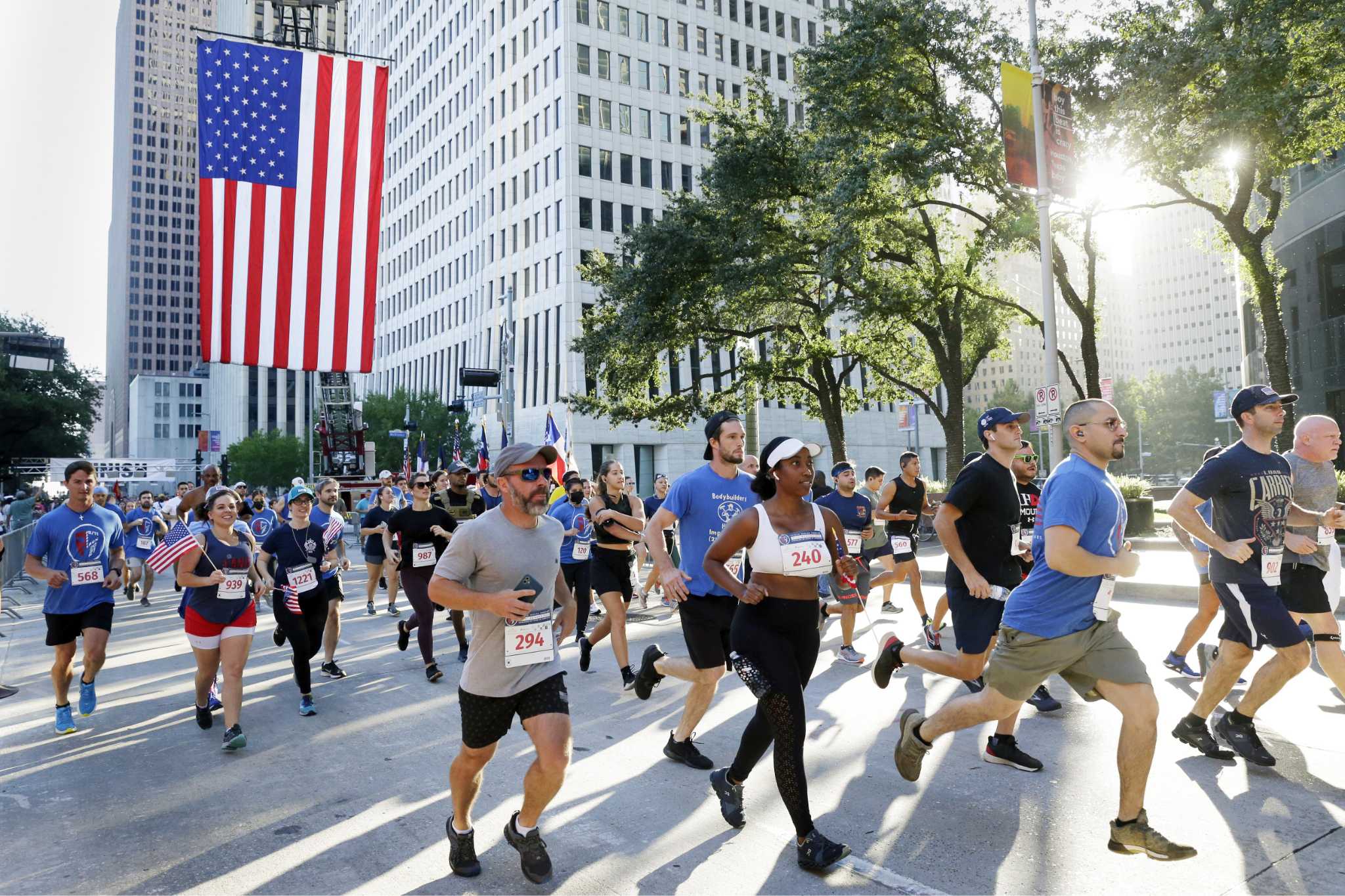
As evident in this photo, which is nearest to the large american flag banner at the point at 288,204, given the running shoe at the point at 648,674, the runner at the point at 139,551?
the runner at the point at 139,551

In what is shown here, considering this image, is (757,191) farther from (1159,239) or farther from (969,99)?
(1159,239)

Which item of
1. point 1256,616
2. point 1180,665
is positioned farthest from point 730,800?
point 1180,665

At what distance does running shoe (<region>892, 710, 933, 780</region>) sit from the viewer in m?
4.82

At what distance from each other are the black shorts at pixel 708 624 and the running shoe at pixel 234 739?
3114 millimetres

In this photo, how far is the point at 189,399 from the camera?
150 metres

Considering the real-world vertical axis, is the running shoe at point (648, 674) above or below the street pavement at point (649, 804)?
above

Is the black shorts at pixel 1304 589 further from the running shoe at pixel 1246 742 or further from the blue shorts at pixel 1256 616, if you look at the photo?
the running shoe at pixel 1246 742

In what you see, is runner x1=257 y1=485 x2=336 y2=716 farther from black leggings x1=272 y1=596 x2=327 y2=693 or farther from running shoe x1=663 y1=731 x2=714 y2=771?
running shoe x1=663 y1=731 x2=714 y2=771

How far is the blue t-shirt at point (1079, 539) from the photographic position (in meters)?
4.20

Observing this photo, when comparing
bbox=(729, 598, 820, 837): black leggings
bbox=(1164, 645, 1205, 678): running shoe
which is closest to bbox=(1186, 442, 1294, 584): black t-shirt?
bbox=(729, 598, 820, 837): black leggings

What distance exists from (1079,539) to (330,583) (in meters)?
6.70

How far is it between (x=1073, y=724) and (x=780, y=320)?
76.5ft

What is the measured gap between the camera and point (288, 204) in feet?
41.6

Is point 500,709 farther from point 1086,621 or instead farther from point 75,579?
point 75,579
